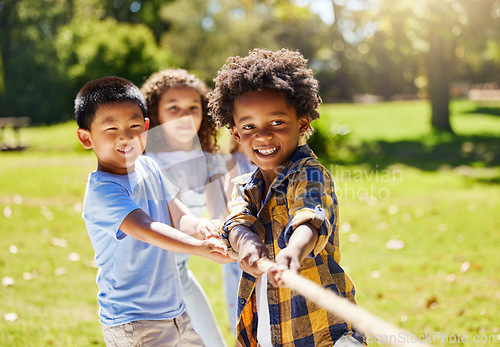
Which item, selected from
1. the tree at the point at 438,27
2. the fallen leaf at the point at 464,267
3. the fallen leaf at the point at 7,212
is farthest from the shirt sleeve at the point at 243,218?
the tree at the point at 438,27

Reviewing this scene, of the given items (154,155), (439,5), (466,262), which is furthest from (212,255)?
(439,5)

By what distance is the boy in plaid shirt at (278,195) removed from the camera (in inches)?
70.7

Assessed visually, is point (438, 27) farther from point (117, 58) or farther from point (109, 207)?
point (109, 207)

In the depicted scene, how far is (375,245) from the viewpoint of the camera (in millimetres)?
6281

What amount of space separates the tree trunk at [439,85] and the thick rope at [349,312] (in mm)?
15541

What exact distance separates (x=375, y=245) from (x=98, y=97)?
470cm

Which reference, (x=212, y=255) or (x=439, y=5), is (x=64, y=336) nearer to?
(x=212, y=255)

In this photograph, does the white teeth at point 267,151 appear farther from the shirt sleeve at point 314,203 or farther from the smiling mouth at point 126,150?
the smiling mouth at point 126,150

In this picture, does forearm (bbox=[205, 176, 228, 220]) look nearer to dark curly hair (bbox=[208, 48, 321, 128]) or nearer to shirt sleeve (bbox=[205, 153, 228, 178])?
shirt sleeve (bbox=[205, 153, 228, 178])

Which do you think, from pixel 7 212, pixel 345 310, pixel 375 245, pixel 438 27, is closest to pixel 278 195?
pixel 345 310

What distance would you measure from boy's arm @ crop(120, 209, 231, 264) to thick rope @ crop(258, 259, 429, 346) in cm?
52

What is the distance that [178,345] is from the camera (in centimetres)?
242

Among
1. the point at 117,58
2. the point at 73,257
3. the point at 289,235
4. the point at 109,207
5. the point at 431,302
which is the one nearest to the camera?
the point at 289,235

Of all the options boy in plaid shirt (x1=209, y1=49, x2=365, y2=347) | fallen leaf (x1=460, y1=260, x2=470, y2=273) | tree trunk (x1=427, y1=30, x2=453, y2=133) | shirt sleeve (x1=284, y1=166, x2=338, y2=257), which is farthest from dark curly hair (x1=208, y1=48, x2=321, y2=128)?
tree trunk (x1=427, y1=30, x2=453, y2=133)
